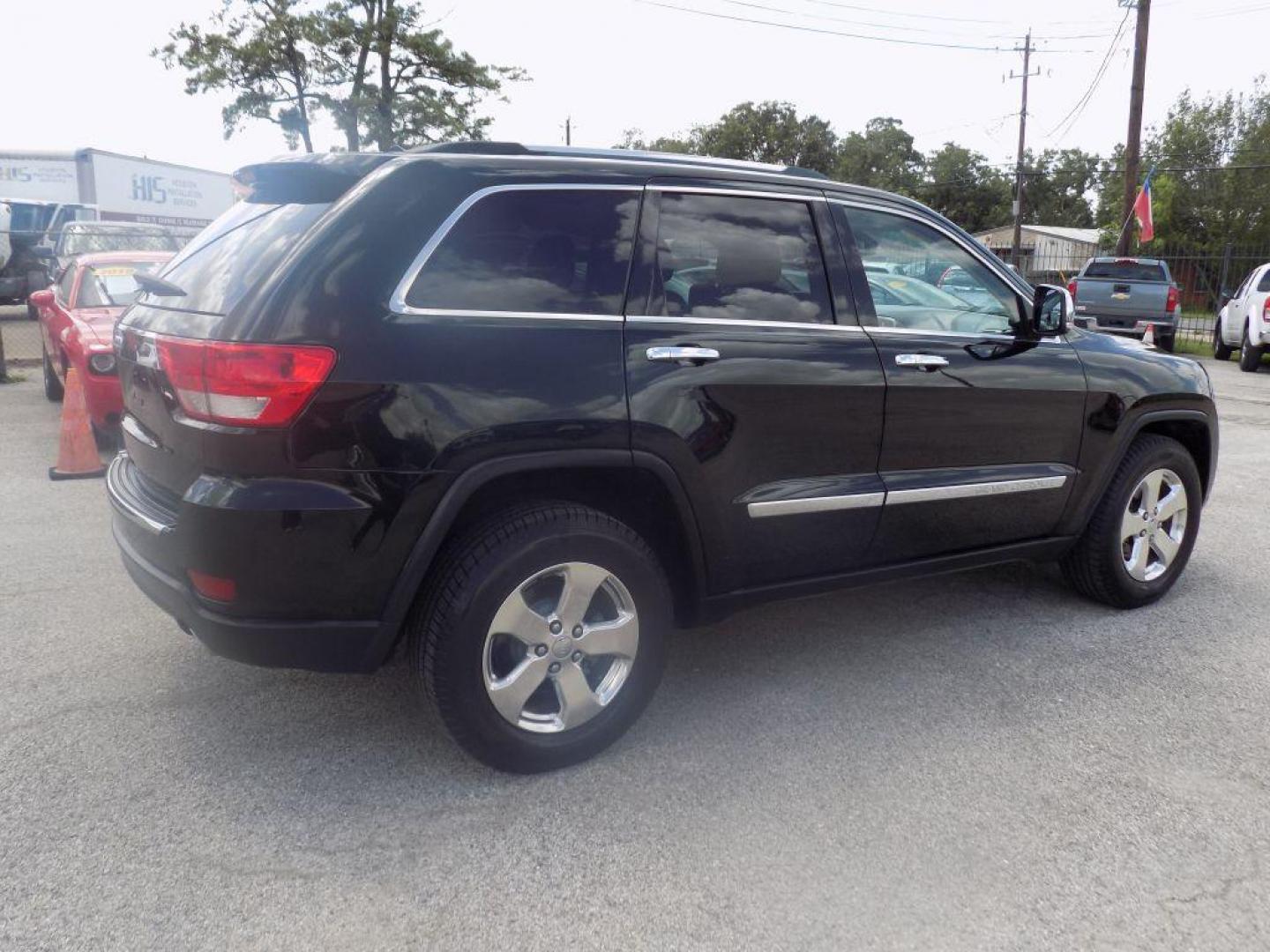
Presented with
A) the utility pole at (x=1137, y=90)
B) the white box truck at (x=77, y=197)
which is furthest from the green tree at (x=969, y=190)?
the white box truck at (x=77, y=197)

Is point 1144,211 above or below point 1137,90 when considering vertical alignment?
below

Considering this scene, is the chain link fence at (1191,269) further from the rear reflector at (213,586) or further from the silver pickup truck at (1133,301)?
the rear reflector at (213,586)

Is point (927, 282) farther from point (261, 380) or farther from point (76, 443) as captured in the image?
point (76, 443)

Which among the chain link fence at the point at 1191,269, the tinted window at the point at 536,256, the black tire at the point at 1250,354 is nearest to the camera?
the tinted window at the point at 536,256

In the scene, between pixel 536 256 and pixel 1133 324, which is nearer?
pixel 536 256

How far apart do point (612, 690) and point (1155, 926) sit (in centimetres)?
155

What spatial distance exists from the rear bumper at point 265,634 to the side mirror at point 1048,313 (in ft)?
9.39

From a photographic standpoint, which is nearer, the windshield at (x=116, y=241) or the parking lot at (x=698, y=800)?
the parking lot at (x=698, y=800)

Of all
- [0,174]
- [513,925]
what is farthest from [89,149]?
[513,925]

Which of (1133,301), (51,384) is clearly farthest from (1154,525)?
(1133,301)

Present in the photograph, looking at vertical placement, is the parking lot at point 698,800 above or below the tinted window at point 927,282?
below

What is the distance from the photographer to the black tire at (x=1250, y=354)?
16.3m

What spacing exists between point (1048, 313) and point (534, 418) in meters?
2.35

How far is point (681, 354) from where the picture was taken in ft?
10.2
